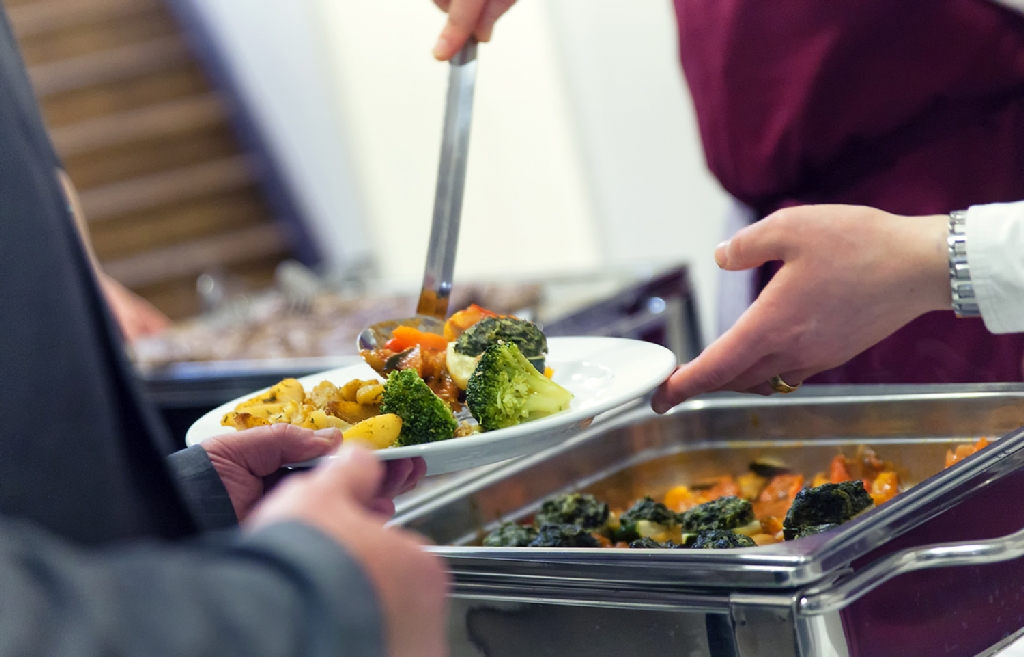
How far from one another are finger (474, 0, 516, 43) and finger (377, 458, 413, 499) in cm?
61

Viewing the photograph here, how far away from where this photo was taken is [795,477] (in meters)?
1.24

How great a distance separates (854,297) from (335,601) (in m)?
0.67

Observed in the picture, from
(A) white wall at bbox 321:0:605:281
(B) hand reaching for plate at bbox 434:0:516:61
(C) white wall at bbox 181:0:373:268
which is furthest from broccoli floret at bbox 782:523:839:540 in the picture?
(C) white wall at bbox 181:0:373:268

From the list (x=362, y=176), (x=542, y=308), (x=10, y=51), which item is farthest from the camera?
(x=362, y=176)

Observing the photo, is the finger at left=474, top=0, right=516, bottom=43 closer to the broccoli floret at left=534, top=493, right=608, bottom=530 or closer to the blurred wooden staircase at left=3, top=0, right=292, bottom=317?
the broccoli floret at left=534, top=493, right=608, bottom=530

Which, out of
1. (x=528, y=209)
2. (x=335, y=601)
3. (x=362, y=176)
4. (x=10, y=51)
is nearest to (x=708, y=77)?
(x=10, y=51)

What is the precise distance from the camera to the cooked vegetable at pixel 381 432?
960 mm

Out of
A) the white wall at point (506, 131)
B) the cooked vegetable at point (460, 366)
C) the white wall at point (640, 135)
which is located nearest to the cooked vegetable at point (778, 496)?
the cooked vegetable at point (460, 366)

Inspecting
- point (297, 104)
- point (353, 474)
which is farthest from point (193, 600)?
point (297, 104)

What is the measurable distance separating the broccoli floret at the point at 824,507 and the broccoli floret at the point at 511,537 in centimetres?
25

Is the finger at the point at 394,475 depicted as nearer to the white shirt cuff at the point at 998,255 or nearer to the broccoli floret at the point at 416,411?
the broccoli floret at the point at 416,411

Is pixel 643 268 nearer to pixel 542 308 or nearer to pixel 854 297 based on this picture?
pixel 542 308

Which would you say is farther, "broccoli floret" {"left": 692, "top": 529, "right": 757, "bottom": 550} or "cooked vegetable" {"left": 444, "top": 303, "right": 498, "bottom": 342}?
"cooked vegetable" {"left": 444, "top": 303, "right": 498, "bottom": 342}

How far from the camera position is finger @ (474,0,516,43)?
1.38m
